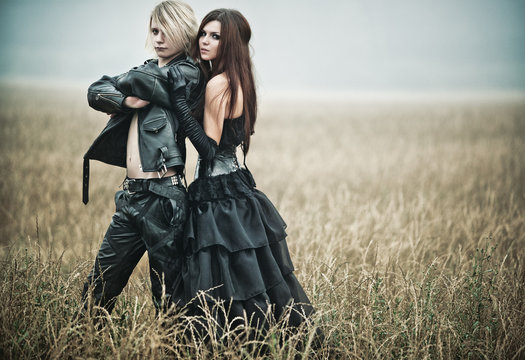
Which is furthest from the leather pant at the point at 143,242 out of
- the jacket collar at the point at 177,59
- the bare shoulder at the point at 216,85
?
the jacket collar at the point at 177,59

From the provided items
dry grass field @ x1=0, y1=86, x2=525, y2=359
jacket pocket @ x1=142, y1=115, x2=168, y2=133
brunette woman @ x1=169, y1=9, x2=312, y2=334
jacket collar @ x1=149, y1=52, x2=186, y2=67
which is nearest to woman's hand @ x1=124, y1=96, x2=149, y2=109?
jacket pocket @ x1=142, y1=115, x2=168, y2=133

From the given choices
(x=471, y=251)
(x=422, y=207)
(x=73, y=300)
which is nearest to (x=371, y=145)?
(x=422, y=207)

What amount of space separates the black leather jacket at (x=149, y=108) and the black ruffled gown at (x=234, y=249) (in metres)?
0.30

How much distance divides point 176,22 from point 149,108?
1.99 feet

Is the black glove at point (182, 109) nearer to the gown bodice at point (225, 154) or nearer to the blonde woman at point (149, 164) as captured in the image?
the blonde woman at point (149, 164)

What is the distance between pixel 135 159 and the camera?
2.78m

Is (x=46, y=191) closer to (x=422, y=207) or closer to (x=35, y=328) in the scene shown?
(x=35, y=328)

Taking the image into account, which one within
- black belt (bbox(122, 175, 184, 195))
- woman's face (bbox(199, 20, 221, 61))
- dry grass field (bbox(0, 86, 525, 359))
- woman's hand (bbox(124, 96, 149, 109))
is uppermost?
woman's face (bbox(199, 20, 221, 61))

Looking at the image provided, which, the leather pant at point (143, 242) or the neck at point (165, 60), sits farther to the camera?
the neck at point (165, 60)

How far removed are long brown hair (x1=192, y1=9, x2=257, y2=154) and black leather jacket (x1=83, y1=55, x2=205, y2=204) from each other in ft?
0.58

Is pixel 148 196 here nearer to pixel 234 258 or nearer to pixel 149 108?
pixel 149 108

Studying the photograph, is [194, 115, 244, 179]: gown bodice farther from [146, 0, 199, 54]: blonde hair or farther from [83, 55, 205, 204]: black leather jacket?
[146, 0, 199, 54]: blonde hair

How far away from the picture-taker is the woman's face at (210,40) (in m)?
2.83

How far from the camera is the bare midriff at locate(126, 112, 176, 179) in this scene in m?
2.74
